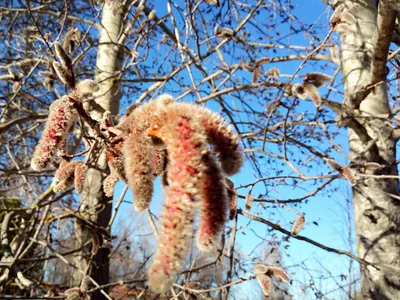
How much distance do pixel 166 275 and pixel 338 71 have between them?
3.91 m

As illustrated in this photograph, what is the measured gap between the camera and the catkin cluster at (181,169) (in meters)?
0.55

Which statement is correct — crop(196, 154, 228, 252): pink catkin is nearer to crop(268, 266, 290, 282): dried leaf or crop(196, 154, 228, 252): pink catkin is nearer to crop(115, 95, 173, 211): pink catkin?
crop(115, 95, 173, 211): pink catkin

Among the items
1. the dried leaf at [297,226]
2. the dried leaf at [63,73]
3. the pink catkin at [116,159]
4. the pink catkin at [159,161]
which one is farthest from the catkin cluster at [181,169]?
the dried leaf at [297,226]

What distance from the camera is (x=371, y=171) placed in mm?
3244

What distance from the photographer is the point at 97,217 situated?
12.8ft

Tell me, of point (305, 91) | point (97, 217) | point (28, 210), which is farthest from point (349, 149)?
point (28, 210)

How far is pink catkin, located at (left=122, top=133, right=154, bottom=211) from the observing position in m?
0.71

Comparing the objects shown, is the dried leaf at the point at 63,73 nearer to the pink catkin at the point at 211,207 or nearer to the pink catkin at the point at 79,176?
the pink catkin at the point at 79,176

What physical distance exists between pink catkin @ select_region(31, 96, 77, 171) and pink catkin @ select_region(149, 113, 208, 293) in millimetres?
384

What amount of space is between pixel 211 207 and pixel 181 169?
3.8 inches

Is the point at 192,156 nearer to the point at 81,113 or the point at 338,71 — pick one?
the point at 81,113

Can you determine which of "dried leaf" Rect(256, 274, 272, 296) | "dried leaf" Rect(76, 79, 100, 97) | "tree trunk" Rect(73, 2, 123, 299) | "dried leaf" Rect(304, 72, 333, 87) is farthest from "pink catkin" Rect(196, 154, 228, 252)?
"tree trunk" Rect(73, 2, 123, 299)

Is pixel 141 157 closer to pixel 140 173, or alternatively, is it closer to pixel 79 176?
pixel 140 173

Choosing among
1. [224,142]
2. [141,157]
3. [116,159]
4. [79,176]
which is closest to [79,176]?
[79,176]
